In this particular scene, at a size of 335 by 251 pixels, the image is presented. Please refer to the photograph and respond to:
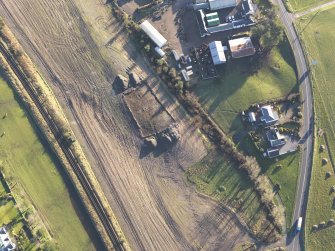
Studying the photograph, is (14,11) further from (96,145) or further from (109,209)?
(109,209)

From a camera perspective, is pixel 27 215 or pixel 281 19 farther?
pixel 281 19

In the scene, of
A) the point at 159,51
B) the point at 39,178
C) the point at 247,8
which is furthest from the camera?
the point at 247,8

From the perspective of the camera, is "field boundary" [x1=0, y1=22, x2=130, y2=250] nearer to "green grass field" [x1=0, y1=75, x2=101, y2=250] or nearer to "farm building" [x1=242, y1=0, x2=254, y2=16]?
"green grass field" [x1=0, y1=75, x2=101, y2=250]

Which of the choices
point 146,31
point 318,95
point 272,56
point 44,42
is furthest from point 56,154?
point 318,95

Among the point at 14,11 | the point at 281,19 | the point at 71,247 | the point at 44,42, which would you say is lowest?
the point at 71,247

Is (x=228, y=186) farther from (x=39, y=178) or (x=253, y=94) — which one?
(x=39, y=178)

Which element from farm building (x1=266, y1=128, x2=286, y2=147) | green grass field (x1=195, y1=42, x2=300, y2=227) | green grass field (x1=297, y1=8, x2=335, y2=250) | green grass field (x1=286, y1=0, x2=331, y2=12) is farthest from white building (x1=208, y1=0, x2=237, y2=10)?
farm building (x1=266, y1=128, x2=286, y2=147)

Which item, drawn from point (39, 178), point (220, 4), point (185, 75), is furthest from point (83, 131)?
point (220, 4)

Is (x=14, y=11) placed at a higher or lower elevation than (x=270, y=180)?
higher

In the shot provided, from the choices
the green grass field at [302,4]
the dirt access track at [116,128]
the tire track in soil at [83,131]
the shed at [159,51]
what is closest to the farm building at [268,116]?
the dirt access track at [116,128]
